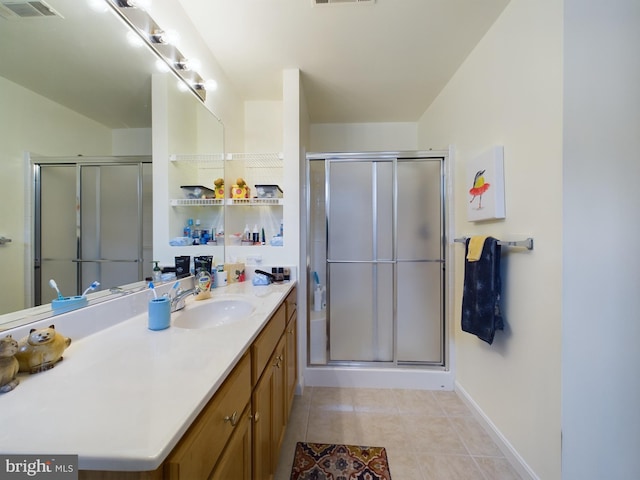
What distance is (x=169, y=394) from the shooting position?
0.55 m

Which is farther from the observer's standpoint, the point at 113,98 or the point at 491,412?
the point at 491,412

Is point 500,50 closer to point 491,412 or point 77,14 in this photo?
point 77,14

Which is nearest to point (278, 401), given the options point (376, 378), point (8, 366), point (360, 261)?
point (8, 366)

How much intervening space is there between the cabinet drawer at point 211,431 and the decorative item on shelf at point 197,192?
3.69 feet

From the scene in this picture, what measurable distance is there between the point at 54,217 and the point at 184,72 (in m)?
1.13

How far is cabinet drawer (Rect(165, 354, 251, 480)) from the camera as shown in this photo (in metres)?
0.48

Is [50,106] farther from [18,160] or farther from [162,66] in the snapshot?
[162,66]

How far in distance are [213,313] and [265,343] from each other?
41 cm

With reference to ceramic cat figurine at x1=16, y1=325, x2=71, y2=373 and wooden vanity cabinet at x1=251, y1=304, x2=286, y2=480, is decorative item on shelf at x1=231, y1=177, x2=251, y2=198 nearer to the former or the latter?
wooden vanity cabinet at x1=251, y1=304, x2=286, y2=480

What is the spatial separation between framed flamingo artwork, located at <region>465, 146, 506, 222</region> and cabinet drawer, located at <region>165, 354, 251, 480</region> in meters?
1.56

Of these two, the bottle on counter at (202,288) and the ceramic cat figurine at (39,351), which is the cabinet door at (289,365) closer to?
the bottle on counter at (202,288)

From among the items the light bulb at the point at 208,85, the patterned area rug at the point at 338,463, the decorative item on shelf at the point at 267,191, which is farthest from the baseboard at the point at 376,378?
the light bulb at the point at 208,85

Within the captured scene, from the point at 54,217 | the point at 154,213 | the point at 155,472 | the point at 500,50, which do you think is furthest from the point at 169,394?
the point at 500,50

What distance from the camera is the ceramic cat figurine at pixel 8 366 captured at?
57 cm
